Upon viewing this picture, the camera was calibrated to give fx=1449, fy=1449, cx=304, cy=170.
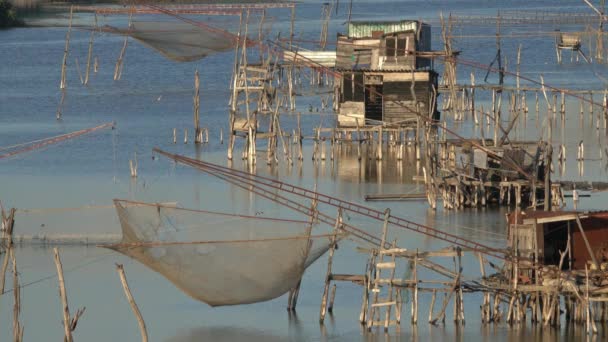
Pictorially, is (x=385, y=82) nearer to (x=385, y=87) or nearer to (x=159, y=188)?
(x=385, y=87)

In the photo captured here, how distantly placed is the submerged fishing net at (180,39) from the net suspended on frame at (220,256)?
461cm

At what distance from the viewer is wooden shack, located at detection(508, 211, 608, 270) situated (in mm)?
16062

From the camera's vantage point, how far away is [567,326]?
1578cm

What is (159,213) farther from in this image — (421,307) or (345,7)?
(345,7)

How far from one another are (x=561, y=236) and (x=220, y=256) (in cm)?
401

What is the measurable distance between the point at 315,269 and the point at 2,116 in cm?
1944

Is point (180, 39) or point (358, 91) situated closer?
point (180, 39)

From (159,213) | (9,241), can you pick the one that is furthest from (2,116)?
(9,241)

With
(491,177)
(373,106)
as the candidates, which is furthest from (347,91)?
(491,177)

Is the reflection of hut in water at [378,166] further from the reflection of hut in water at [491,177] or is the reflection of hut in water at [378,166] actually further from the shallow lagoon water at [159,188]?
the reflection of hut in water at [491,177]

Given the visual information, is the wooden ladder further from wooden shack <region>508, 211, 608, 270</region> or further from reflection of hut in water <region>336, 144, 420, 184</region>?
reflection of hut in water <region>336, 144, 420, 184</region>

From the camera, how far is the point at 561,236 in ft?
55.2

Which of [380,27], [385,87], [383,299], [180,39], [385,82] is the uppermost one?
[180,39]

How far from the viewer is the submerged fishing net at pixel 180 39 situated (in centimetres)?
2094
